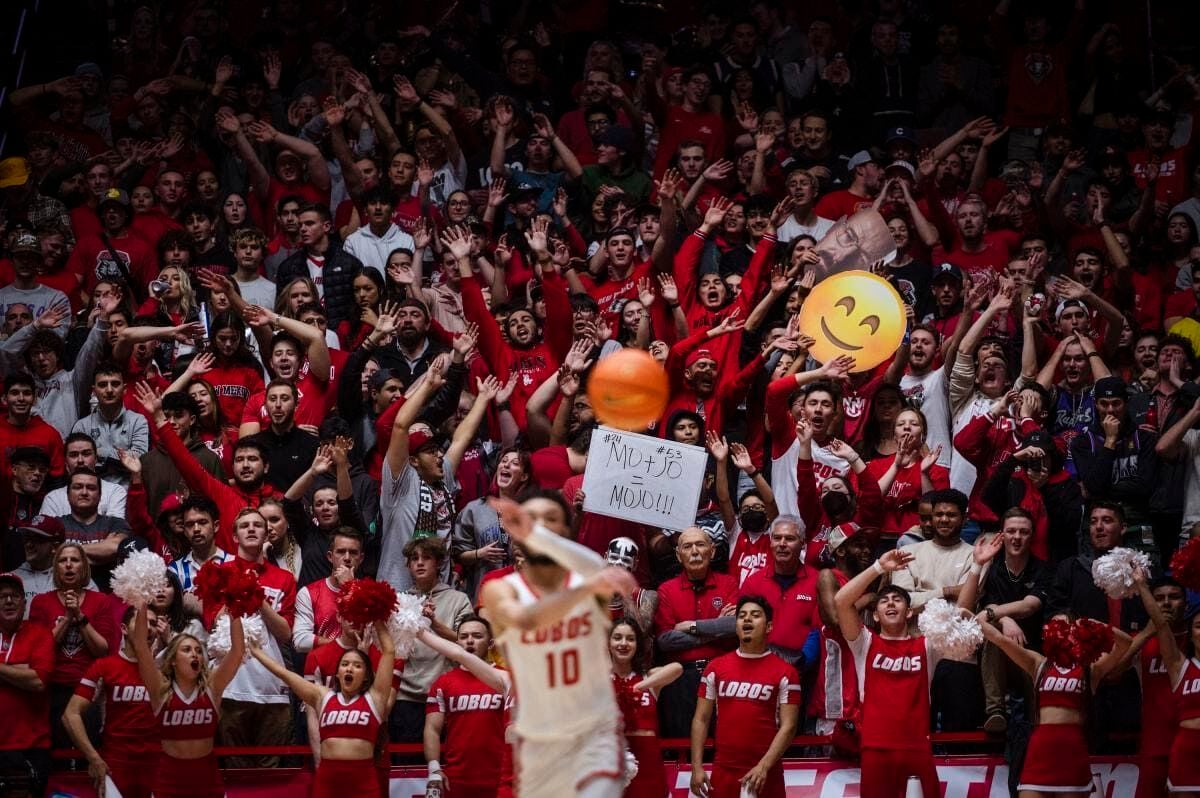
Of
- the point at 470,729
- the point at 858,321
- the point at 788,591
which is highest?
the point at 858,321

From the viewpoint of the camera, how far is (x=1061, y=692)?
34.9 feet

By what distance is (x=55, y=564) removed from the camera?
11.6 meters

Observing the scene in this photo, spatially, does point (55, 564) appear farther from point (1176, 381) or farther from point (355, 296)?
point (1176, 381)

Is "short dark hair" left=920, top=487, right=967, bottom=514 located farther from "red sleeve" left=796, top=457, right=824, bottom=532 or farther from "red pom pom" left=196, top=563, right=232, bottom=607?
"red pom pom" left=196, top=563, right=232, bottom=607

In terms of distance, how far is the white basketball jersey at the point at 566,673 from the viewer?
7422 mm

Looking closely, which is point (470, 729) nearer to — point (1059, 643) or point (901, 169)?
point (1059, 643)

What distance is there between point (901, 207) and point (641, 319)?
305cm

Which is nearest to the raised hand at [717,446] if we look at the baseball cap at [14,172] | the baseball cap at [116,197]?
the baseball cap at [116,197]

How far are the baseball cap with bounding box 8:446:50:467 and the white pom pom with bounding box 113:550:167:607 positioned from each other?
7.99ft

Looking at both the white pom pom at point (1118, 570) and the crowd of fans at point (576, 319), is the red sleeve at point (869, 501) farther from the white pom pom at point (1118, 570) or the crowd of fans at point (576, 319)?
the white pom pom at point (1118, 570)

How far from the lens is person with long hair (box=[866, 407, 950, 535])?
12148 mm

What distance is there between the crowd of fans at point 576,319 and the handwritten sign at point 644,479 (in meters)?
0.26

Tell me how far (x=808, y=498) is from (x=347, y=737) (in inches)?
143

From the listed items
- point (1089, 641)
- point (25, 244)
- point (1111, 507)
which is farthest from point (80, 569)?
point (1111, 507)
